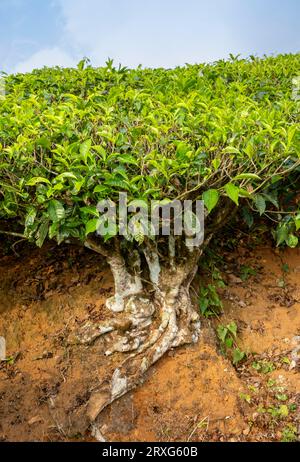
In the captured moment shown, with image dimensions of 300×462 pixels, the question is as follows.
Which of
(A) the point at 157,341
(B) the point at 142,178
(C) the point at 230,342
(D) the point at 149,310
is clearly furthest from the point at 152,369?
(B) the point at 142,178

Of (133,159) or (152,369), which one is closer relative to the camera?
(133,159)

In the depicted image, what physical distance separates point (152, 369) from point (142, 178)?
166 cm

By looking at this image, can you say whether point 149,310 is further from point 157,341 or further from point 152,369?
point 152,369

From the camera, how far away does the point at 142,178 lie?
3.81 metres

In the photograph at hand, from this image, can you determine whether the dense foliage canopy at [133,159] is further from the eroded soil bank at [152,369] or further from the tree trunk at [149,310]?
the eroded soil bank at [152,369]

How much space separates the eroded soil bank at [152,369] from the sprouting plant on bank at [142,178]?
0.18 metres

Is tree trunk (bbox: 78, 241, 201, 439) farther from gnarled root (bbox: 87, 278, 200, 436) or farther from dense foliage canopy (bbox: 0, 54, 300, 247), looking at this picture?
dense foliage canopy (bbox: 0, 54, 300, 247)

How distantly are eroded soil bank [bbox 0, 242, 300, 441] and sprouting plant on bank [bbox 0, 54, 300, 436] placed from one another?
180 millimetres

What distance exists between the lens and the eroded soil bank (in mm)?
4113

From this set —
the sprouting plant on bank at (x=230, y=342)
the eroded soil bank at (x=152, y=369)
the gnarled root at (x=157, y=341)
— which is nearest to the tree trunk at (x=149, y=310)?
the gnarled root at (x=157, y=341)

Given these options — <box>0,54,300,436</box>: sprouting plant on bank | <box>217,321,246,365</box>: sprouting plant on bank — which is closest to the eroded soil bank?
<box>217,321,246,365</box>: sprouting plant on bank

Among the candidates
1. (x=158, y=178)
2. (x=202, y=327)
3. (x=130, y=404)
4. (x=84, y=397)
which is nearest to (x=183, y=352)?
(x=202, y=327)

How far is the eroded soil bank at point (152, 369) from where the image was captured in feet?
13.5

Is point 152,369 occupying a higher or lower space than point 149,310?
lower
